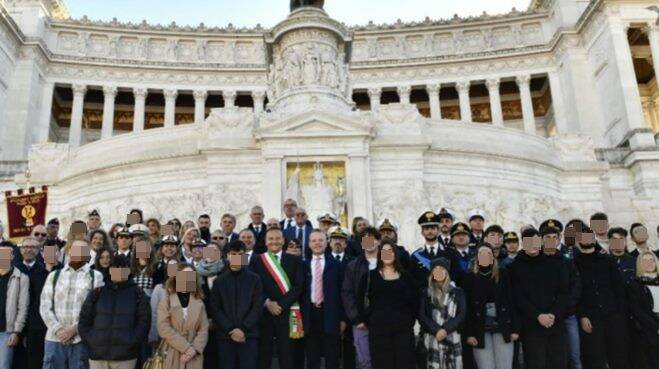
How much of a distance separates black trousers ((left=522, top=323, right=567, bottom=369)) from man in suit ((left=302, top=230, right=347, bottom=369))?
8.07 feet

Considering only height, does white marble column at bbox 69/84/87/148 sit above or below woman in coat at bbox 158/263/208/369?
above

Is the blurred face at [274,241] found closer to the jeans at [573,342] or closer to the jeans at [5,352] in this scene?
the jeans at [5,352]

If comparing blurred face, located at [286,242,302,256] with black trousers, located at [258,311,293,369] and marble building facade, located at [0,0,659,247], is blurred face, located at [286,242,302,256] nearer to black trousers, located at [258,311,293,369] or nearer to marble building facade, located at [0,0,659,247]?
black trousers, located at [258,311,293,369]

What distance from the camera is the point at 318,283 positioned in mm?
7848

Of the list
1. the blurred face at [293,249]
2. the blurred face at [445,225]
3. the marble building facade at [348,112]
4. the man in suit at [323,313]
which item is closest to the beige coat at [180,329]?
the man in suit at [323,313]

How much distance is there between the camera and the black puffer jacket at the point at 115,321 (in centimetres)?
661

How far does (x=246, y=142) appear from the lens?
743 inches

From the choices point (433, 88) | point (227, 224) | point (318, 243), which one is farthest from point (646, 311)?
point (433, 88)

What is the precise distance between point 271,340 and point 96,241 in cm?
314

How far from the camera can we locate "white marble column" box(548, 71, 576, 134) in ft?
160

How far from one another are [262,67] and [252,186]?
37867mm

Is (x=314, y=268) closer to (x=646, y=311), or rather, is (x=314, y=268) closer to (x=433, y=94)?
(x=646, y=311)

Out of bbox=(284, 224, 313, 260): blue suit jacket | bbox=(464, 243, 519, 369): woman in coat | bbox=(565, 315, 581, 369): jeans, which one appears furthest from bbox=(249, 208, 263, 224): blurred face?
bbox=(565, 315, 581, 369): jeans

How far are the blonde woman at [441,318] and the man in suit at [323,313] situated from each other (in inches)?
45.1
